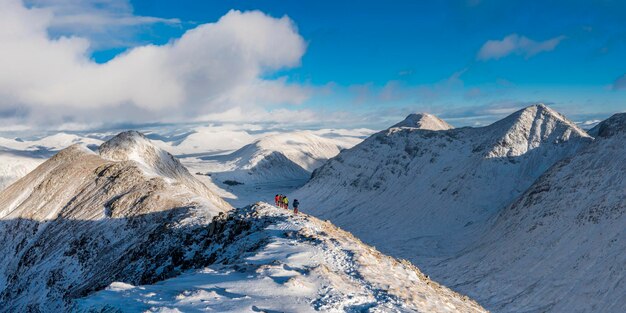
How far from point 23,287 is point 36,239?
447 inches

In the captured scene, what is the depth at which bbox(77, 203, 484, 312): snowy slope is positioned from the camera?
48.7 ft

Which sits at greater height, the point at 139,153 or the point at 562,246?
the point at 139,153

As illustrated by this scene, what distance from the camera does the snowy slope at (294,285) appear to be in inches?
584

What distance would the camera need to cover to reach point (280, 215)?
28766 millimetres

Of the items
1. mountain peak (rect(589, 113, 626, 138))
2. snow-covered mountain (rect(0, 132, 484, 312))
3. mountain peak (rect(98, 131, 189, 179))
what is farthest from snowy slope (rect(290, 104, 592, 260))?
snow-covered mountain (rect(0, 132, 484, 312))

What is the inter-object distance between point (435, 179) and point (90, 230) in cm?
11893

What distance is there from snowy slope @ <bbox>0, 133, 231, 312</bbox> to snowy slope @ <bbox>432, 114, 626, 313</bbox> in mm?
52498

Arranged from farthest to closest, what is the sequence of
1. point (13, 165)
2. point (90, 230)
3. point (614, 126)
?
point (13, 165), point (614, 126), point (90, 230)

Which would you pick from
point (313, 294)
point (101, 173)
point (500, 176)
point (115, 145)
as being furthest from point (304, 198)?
point (313, 294)

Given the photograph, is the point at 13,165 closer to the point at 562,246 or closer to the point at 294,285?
the point at 294,285

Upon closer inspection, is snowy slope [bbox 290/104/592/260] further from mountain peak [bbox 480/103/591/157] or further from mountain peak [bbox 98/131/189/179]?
mountain peak [bbox 98/131/189/179]

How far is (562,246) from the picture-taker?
74.5 meters

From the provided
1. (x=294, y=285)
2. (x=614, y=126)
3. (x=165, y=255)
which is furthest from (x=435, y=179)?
(x=294, y=285)

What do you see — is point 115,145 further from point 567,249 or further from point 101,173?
point 567,249
